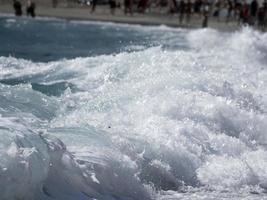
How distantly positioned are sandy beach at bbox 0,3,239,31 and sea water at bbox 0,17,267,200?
464 inches

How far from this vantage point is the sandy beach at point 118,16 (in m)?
28.2

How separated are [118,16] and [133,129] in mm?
22799

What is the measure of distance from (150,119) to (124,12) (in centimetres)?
2318

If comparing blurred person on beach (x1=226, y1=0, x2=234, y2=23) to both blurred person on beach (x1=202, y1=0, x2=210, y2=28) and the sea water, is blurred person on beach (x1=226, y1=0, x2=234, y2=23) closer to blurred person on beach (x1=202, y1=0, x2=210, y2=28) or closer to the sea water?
blurred person on beach (x1=202, y1=0, x2=210, y2=28)

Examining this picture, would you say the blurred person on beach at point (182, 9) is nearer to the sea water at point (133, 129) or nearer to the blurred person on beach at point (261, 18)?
the blurred person on beach at point (261, 18)

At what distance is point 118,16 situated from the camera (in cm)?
3084

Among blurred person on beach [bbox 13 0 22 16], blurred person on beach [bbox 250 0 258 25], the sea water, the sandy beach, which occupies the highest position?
the sea water

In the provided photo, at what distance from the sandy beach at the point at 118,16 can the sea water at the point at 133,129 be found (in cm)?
1179

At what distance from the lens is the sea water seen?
6.18m

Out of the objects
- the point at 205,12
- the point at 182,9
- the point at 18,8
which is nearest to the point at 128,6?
the point at 182,9

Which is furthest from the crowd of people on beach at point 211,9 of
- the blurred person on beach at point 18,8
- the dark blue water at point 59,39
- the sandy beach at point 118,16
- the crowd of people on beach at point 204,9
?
the dark blue water at point 59,39

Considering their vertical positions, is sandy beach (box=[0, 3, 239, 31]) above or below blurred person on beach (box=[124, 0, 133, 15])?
below

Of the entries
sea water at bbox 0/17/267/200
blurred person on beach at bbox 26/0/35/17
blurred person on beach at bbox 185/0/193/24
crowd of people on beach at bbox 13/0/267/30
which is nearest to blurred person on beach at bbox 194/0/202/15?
crowd of people on beach at bbox 13/0/267/30

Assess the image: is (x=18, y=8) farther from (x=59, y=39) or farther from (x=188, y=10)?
(x=188, y=10)
